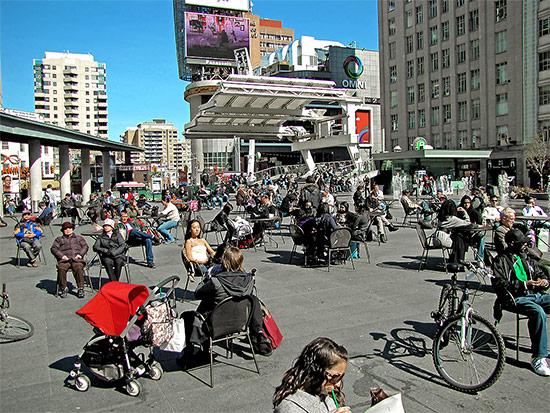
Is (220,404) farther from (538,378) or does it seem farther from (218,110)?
(218,110)

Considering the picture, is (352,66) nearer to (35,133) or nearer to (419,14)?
(419,14)

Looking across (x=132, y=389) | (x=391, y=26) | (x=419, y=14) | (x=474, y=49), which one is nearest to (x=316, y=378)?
(x=132, y=389)

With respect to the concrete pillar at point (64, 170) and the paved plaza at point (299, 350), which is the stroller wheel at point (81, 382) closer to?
the paved plaza at point (299, 350)

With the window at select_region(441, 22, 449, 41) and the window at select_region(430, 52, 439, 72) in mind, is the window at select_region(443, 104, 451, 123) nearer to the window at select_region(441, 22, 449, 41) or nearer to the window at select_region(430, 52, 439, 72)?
the window at select_region(430, 52, 439, 72)

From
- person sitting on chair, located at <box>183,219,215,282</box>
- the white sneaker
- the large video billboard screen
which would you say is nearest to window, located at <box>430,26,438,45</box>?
the large video billboard screen

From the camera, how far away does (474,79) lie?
61062mm

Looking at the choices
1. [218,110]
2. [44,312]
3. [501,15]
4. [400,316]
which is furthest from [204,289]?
[501,15]

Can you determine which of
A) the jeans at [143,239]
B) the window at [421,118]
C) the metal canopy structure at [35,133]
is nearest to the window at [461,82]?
the window at [421,118]

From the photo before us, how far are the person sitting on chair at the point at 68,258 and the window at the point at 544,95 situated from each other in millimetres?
55633

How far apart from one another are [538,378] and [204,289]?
11.8 feet

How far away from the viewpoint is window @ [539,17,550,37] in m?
49.9

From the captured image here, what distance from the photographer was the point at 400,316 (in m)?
6.72

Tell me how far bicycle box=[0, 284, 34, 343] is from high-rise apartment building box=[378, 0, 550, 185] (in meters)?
42.2

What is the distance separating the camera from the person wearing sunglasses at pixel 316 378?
2564 mm
